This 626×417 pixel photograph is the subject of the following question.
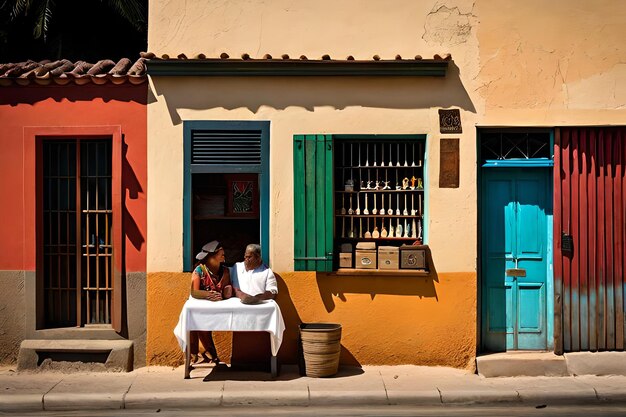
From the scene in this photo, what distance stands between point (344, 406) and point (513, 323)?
2665mm

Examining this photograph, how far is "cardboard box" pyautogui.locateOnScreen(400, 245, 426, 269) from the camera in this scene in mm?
9008

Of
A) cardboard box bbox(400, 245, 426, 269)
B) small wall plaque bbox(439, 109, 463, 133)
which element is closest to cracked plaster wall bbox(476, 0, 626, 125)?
small wall plaque bbox(439, 109, 463, 133)

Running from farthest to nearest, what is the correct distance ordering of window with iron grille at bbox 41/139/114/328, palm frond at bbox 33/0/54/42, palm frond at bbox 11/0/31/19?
palm frond at bbox 11/0/31/19 → palm frond at bbox 33/0/54/42 → window with iron grille at bbox 41/139/114/328

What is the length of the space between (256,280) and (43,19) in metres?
8.08

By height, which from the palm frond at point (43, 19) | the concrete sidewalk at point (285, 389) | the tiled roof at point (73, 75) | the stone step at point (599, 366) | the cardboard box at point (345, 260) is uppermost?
the palm frond at point (43, 19)

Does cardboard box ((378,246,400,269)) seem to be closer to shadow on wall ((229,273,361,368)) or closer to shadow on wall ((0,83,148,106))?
shadow on wall ((229,273,361,368))

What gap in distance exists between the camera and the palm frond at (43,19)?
13.8 meters

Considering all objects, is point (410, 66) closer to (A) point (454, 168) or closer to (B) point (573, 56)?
(A) point (454, 168)

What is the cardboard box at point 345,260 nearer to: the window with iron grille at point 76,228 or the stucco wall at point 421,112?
the stucco wall at point 421,112

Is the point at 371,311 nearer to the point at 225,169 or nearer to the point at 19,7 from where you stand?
the point at 225,169

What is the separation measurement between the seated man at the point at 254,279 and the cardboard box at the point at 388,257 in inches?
53.5

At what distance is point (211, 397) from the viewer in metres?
7.94

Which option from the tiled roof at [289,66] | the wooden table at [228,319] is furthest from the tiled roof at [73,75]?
Result: the wooden table at [228,319]

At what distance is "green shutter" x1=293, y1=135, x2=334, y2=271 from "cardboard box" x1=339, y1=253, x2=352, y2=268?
0.81ft
